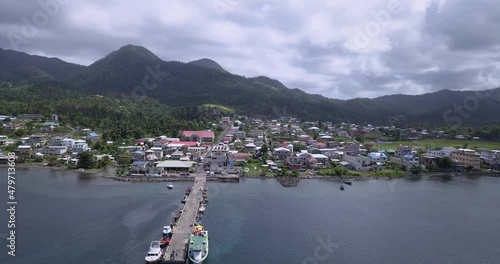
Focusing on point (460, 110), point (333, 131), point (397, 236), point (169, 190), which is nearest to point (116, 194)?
point (169, 190)

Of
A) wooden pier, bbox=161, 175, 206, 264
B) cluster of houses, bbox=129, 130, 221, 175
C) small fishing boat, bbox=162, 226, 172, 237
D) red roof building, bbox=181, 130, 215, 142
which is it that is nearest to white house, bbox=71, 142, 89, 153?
cluster of houses, bbox=129, 130, 221, 175

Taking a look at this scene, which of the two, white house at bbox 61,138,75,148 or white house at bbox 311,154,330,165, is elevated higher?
white house at bbox 61,138,75,148

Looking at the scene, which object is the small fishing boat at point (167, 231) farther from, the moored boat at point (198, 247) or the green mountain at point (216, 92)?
the green mountain at point (216, 92)

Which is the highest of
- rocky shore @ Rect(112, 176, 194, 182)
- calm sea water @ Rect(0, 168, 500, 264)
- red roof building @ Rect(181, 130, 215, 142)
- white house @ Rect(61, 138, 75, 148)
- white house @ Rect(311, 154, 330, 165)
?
red roof building @ Rect(181, 130, 215, 142)

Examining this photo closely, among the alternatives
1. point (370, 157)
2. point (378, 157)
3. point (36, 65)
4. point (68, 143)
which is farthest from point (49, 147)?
point (36, 65)

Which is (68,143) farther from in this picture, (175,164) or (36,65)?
→ (36,65)

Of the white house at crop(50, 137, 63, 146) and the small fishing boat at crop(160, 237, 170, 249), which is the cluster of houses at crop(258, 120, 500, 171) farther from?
the white house at crop(50, 137, 63, 146)
